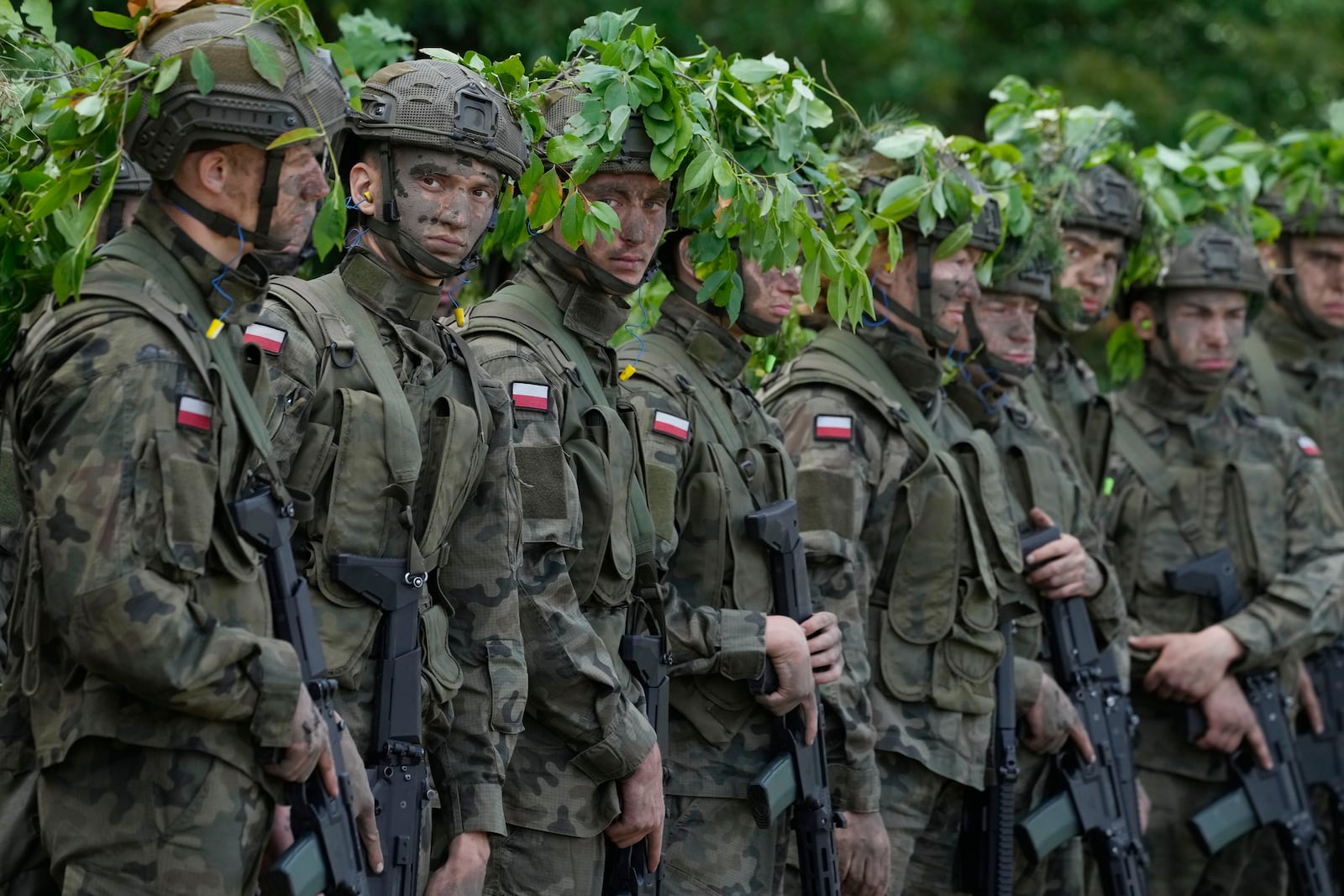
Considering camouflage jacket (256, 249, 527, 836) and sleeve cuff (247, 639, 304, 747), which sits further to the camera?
camouflage jacket (256, 249, 527, 836)

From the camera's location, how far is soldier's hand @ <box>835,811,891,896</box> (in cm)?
663

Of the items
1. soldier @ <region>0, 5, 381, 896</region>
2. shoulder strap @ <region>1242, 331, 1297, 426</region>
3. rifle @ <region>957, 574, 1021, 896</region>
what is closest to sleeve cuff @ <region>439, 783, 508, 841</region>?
soldier @ <region>0, 5, 381, 896</region>

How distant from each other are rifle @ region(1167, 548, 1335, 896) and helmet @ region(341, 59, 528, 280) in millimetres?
4485

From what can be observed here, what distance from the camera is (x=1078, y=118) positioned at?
9.06 metres

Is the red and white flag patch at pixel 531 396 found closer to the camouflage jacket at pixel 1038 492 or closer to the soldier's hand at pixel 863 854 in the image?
the soldier's hand at pixel 863 854

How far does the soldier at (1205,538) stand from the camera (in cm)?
870

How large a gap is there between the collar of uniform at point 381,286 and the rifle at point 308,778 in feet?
3.00

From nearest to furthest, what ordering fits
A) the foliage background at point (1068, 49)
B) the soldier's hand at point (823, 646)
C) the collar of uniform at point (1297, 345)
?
the soldier's hand at point (823, 646) → the collar of uniform at point (1297, 345) → the foliage background at point (1068, 49)

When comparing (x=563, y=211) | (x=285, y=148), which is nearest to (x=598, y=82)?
(x=563, y=211)

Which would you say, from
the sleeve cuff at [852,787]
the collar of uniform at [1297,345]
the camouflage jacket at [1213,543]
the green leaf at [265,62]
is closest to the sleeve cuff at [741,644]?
the sleeve cuff at [852,787]

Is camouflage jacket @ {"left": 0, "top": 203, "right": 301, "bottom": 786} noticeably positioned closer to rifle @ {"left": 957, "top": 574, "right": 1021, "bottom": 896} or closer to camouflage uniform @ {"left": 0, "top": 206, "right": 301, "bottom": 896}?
camouflage uniform @ {"left": 0, "top": 206, "right": 301, "bottom": 896}

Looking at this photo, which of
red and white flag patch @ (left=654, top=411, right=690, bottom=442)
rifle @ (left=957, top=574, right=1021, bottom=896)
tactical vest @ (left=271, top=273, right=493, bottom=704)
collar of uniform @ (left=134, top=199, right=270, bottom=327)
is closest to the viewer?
collar of uniform @ (left=134, top=199, right=270, bottom=327)

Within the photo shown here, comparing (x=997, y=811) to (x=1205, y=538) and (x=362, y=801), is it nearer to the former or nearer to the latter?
(x=1205, y=538)

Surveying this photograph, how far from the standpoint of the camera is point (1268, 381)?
33.8 ft
